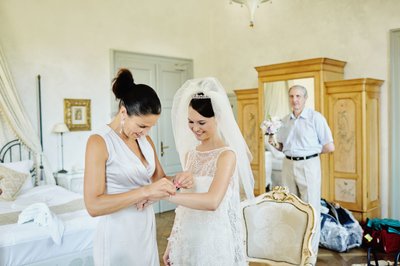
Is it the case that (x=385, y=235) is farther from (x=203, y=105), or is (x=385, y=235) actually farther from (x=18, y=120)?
Answer: (x=18, y=120)

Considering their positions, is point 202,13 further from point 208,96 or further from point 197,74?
point 208,96

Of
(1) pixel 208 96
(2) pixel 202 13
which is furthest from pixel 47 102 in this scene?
(1) pixel 208 96

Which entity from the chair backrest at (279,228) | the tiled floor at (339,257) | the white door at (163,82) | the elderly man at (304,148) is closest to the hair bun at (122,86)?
the chair backrest at (279,228)

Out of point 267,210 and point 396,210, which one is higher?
point 267,210

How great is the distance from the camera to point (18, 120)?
4.66 m

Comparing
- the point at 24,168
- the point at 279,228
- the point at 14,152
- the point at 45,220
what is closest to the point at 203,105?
the point at 279,228

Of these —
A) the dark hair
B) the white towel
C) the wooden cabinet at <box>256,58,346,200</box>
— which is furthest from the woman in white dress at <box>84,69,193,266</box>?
the wooden cabinet at <box>256,58,346,200</box>

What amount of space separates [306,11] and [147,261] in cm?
480

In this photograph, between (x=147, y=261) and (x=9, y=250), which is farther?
(x=9, y=250)

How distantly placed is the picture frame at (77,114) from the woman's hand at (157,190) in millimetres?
3945

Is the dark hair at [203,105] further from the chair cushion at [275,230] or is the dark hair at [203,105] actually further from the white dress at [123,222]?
the chair cushion at [275,230]

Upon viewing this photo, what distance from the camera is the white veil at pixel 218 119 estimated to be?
6.40 ft

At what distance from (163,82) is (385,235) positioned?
155 inches

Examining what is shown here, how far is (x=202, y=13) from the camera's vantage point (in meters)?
6.88
